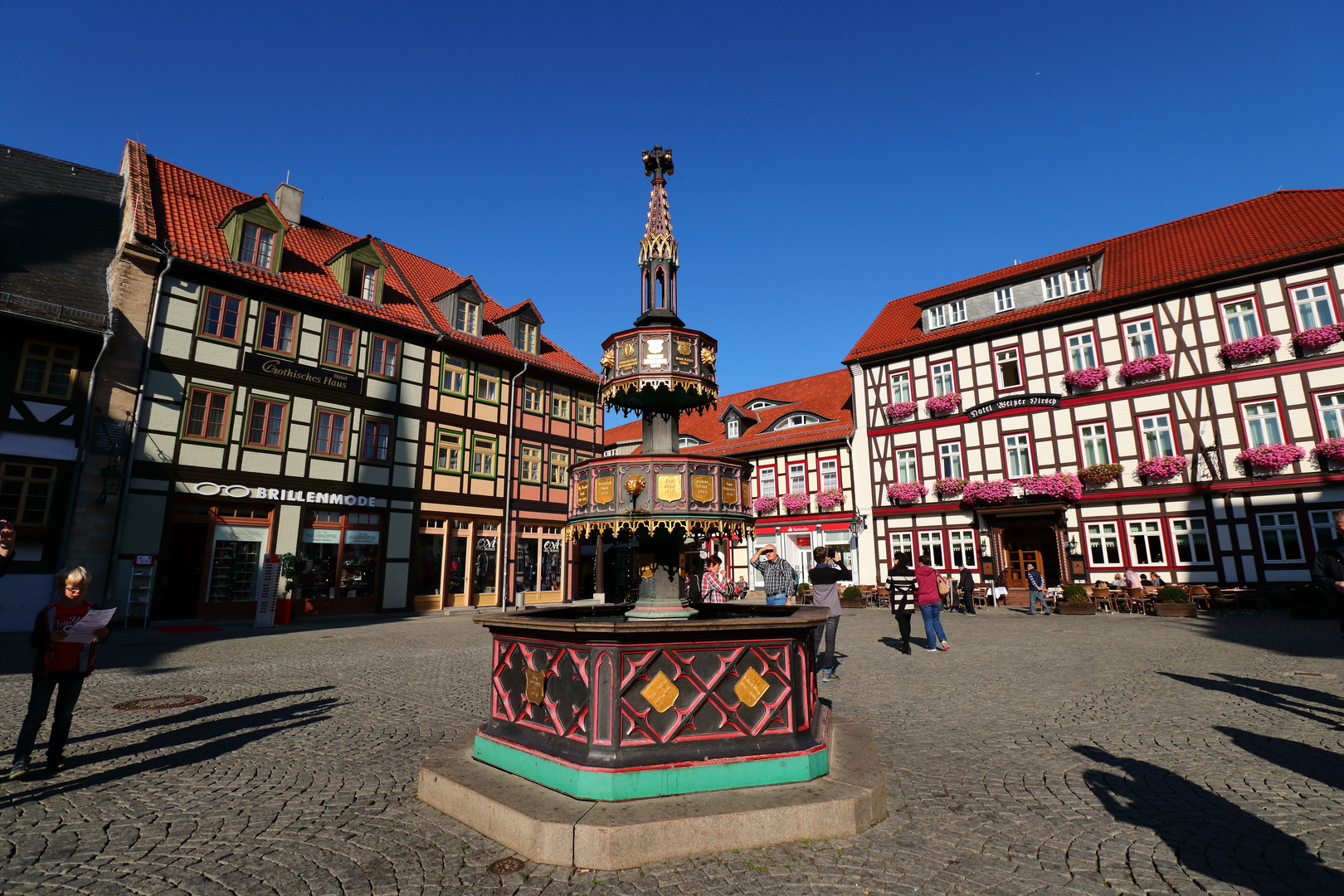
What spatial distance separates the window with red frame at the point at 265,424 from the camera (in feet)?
60.4

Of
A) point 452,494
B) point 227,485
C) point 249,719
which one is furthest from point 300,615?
point 249,719

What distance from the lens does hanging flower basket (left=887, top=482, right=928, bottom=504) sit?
1061 inches

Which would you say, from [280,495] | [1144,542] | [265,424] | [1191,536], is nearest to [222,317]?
[265,424]

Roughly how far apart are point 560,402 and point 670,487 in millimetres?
23546

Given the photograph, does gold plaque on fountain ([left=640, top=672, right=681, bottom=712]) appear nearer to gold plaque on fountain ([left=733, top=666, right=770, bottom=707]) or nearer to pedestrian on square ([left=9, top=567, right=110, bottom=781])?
gold plaque on fountain ([left=733, top=666, right=770, bottom=707])

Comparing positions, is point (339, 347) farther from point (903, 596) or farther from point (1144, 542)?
point (1144, 542)

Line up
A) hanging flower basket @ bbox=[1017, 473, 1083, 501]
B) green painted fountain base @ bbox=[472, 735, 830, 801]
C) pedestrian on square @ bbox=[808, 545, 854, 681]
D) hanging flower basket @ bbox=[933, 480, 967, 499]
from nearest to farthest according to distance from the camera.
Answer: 1. green painted fountain base @ bbox=[472, 735, 830, 801]
2. pedestrian on square @ bbox=[808, 545, 854, 681]
3. hanging flower basket @ bbox=[1017, 473, 1083, 501]
4. hanging flower basket @ bbox=[933, 480, 967, 499]

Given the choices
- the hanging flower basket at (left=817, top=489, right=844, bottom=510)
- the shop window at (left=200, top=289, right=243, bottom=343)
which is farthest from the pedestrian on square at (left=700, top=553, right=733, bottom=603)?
the hanging flower basket at (left=817, top=489, right=844, bottom=510)

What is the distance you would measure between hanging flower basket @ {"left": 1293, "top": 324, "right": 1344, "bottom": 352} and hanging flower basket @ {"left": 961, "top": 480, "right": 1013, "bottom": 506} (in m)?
9.15

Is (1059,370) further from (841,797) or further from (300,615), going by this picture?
(300,615)

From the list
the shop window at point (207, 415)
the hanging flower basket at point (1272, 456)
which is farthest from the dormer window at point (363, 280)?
the hanging flower basket at point (1272, 456)

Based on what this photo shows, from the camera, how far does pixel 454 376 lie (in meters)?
24.0

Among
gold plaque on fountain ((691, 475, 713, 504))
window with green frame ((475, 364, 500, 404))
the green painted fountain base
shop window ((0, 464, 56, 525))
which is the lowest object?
the green painted fountain base

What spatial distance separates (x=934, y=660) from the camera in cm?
1103
